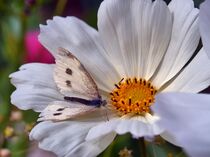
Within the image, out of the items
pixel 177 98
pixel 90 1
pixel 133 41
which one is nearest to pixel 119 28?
pixel 133 41

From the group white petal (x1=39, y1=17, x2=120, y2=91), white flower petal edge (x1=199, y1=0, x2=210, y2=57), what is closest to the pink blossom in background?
white petal (x1=39, y1=17, x2=120, y2=91)

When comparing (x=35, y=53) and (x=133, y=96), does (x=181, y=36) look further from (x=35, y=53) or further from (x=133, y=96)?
(x=35, y=53)

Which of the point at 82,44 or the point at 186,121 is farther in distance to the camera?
the point at 82,44

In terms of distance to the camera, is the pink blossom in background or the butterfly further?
the pink blossom in background

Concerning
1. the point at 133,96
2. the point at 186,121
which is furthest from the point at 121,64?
the point at 186,121

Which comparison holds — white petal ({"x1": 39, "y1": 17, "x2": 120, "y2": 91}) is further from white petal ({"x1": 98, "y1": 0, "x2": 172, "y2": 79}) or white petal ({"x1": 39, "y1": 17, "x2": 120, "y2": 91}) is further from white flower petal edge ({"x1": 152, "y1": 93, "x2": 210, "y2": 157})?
white flower petal edge ({"x1": 152, "y1": 93, "x2": 210, "y2": 157})

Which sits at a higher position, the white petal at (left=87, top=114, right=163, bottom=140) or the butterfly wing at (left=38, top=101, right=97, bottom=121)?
the butterfly wing at (left=38, top=101, right=97, bottom=121)
